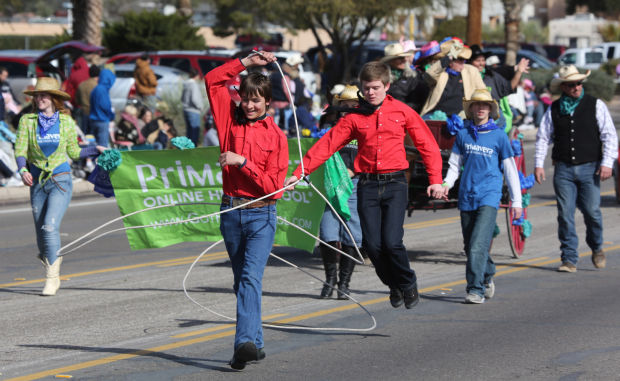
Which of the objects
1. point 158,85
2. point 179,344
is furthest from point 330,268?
point 158,85

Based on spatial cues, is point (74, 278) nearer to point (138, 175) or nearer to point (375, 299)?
point (138, 175)

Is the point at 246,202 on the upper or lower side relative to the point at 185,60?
lower

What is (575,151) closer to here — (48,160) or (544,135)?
(544,135)

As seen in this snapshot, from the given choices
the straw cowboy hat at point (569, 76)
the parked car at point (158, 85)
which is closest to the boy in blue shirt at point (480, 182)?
the straw cowboy hat at point (569, 76)

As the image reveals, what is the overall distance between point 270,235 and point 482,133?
121 inches

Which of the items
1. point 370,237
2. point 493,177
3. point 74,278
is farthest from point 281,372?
point 74,278

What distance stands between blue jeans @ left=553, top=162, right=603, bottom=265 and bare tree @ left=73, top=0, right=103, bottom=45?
1983 cm

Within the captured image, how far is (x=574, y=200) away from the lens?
36.4 ft

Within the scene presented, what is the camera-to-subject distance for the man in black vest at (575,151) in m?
10.8

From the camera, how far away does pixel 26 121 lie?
32.4 feet

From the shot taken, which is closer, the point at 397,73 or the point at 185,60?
the point at 397,73

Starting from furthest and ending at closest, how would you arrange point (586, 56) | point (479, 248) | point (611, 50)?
point (611, 50) < point (586, 56) < point (479, 248)

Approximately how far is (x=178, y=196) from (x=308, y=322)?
2.28 m

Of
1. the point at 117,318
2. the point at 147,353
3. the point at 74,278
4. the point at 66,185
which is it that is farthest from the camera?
the point at 74,278
